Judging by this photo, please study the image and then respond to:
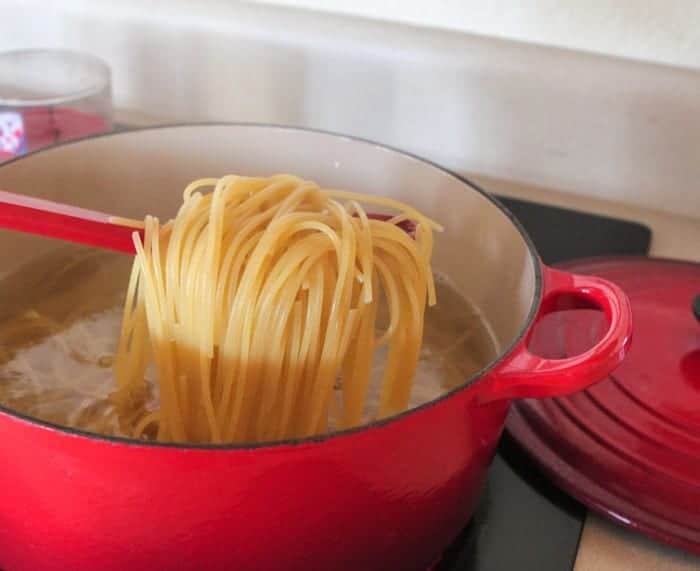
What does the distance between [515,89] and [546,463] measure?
18.8 inches

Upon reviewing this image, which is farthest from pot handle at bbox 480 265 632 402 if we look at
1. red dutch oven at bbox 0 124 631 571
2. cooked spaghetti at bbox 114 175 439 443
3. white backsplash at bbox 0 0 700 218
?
white backsplash at bbox 0 0 700 218

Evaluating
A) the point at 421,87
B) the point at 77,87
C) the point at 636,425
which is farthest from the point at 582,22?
the point at 77,87

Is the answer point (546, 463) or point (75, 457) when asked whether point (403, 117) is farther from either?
point (75, 457)

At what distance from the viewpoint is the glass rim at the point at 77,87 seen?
929mm

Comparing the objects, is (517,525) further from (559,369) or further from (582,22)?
(582,22)

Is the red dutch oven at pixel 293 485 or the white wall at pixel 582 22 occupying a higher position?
the white wall at pixel 582 22

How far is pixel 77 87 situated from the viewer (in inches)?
40.3

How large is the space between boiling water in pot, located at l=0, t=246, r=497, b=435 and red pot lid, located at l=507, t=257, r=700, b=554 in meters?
0.06

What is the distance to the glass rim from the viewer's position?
93cm

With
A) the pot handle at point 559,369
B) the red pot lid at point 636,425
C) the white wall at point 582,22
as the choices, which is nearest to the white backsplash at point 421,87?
the white wall at point 582,22

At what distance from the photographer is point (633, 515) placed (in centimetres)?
59

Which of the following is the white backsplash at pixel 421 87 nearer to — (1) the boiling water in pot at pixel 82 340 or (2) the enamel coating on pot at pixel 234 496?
(1) the boiling water in pot at pixel 82 340

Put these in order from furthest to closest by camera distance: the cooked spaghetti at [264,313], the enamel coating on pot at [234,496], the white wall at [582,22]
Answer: the white wall at [582,22] < the cooked spaghetti at [264,313] < the enamel coating on pot at [234,496]

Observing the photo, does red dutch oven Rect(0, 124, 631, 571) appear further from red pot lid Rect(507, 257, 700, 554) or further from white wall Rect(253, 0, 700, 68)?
white wall Rect(253, 0, 700, 68)
